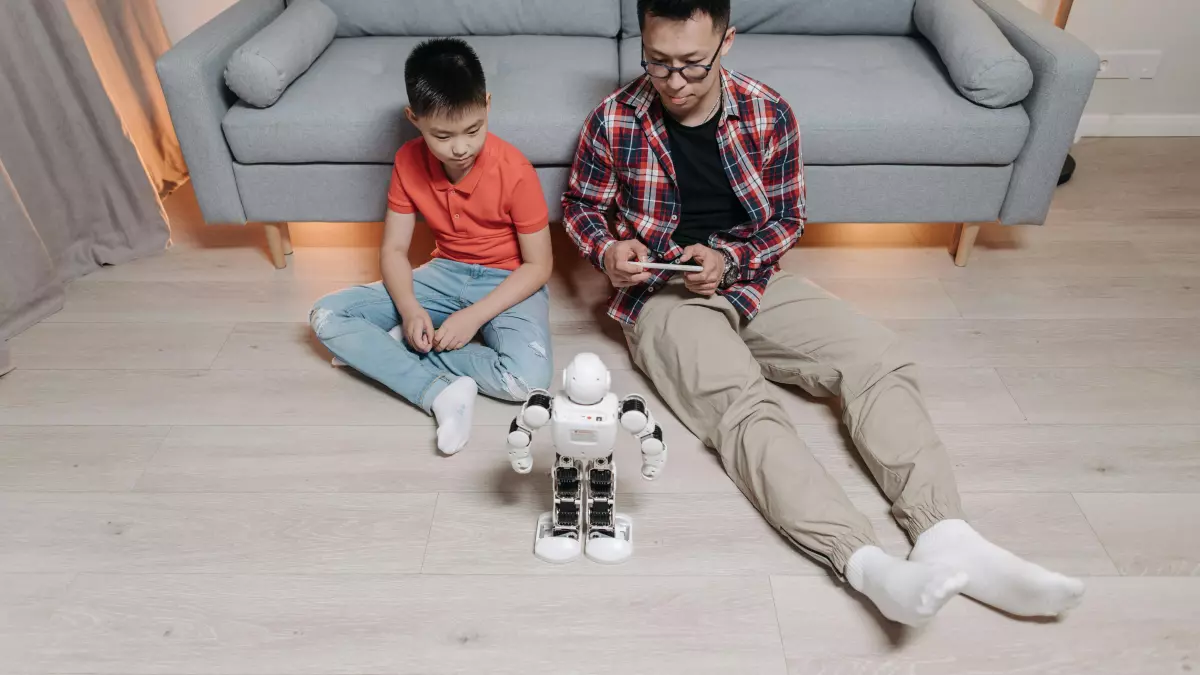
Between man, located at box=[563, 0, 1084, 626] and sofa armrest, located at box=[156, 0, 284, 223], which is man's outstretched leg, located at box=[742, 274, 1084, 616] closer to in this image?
man, located at box=[563, 0, 1084, 626]

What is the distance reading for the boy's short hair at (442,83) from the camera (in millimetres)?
1276

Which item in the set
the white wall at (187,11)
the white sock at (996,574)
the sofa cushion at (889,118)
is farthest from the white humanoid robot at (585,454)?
the white wall at (187,11)

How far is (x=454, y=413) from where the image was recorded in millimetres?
1381

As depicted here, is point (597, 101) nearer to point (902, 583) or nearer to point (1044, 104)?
point (1044, 104)

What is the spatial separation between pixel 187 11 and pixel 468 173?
1.37 meters

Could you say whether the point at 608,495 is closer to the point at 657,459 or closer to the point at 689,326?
the point at 657,459

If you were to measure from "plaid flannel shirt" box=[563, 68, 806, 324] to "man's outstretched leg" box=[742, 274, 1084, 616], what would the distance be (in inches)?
3.1

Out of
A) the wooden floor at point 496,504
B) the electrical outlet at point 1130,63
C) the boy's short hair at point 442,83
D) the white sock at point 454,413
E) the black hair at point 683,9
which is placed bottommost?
the wooden floor at point 496,504

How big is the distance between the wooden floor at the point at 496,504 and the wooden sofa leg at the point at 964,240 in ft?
0.13

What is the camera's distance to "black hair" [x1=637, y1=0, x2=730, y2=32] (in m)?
1.18

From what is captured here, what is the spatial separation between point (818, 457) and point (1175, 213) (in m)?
1.45

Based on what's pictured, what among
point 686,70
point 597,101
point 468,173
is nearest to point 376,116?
point 468,173

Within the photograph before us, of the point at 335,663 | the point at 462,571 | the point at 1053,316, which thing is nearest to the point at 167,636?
the point at 335,663

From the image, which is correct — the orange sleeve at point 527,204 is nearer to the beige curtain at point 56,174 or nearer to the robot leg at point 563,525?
the robot leg at point 563,525
